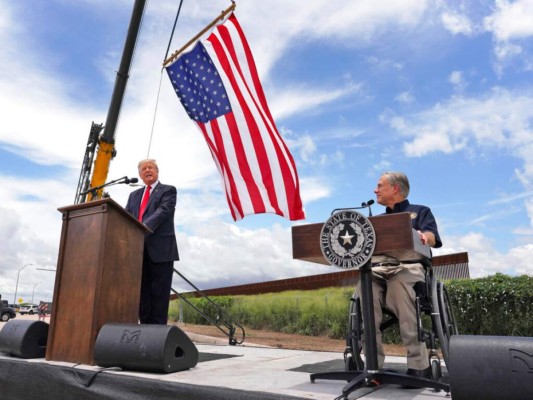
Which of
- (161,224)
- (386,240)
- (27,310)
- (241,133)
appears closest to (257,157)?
(241,133)

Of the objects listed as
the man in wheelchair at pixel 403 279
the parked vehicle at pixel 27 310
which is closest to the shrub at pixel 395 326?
the man in wheelchair at pixel 403 279

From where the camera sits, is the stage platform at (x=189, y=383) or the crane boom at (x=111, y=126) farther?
the crane boom at (x=111, y=126)

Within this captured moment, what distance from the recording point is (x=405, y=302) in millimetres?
2352

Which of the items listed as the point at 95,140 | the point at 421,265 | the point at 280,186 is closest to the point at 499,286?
the point at 280,186

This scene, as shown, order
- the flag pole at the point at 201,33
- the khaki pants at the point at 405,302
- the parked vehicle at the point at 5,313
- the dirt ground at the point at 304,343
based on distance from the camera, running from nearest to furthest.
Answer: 1. the khaki pants at the point at 405,302
2. the flag pole at the point at 201,33
3. the dirt ground at the point at 304,343
4. the parked vehicle at the point at 5,313

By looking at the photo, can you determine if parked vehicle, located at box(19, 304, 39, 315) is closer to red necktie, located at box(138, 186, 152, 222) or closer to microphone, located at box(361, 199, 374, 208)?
red necktie, located at box(138, 186, 152, 222)

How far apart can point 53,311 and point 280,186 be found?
291cm

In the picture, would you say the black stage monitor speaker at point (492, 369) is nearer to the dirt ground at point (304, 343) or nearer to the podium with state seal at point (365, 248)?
the podium with state seal at point (365, 248)

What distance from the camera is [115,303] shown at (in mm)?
2951

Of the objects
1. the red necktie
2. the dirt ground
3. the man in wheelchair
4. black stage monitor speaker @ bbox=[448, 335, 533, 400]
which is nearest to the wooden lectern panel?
the man in wheelchair

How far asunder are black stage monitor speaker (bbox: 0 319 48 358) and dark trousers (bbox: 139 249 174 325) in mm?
765

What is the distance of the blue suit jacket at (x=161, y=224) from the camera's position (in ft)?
11.5

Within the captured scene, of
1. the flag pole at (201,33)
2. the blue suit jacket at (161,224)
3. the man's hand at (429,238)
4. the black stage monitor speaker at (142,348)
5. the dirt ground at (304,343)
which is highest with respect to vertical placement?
the flag pole at (201,33)

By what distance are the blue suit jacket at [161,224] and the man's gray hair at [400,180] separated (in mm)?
1798
